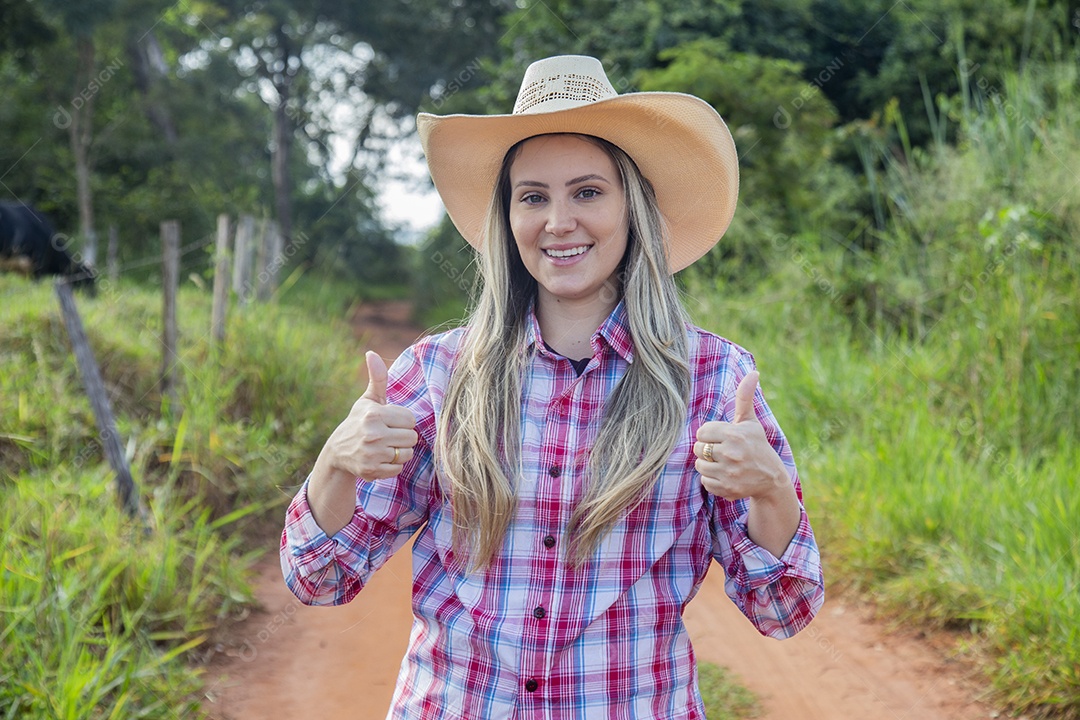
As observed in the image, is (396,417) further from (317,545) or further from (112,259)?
(112,259)

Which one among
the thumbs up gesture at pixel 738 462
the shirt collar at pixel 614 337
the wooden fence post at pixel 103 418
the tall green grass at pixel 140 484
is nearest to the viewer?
the thumbs up gesture at pixel 738 462

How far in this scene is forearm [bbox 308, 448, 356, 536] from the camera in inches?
58.8

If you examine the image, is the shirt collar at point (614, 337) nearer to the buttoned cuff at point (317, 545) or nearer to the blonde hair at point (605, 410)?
the blonde hair at point (605, 410)

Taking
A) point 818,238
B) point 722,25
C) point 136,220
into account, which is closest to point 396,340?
point 136,220

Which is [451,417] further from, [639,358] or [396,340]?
[396,340]

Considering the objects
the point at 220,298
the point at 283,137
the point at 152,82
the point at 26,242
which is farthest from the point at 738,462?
the point at 283,137

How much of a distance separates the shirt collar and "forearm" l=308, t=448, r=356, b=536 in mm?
390

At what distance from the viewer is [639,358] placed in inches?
62.5

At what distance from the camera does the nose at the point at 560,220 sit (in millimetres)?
1621

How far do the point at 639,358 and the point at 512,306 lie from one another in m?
0.29

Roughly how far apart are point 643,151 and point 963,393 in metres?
3.50

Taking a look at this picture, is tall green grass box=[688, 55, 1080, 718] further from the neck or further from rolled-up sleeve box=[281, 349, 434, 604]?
rolled-up sleeve box=[281, 349, 434, 604]

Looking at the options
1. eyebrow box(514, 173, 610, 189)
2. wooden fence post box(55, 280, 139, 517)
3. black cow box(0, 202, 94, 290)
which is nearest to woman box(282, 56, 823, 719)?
eyebrow box(514, 173, 610, 189)

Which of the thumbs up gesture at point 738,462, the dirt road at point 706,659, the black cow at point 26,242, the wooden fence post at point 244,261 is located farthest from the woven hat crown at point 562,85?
the black cow at point 26,242
